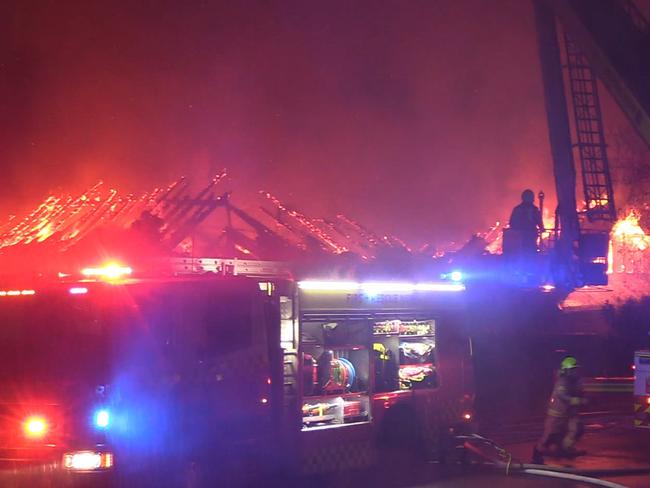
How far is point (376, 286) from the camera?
10.0 meters

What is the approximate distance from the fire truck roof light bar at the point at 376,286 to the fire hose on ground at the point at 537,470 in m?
1.97

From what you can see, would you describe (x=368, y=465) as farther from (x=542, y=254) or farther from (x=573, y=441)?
(x=542, y=254)

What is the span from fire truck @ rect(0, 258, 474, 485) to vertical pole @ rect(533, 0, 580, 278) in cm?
834

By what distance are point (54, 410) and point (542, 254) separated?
12349 millimetres

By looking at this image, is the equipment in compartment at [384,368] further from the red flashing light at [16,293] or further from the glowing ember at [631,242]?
the glowing ember at [631,242]

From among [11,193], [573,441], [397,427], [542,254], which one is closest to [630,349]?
[542,254]

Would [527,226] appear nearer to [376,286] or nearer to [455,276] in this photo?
[455,276]

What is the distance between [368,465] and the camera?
31.8ft

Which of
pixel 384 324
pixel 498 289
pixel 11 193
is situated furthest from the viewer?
pixel 11 193

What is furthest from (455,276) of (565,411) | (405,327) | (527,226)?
(527,226)

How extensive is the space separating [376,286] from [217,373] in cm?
300

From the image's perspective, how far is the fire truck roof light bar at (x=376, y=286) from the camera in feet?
30.2

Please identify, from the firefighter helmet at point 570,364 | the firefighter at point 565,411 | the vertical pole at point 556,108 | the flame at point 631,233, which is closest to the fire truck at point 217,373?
the firefighter at point 565,411

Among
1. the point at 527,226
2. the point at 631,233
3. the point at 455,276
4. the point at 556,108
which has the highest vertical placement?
the point at 556,108
